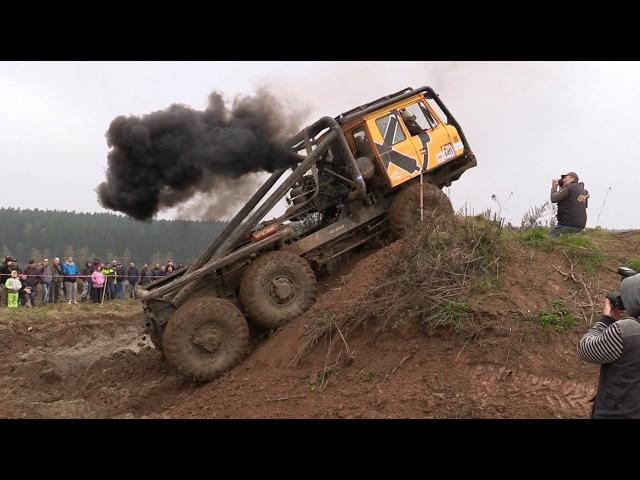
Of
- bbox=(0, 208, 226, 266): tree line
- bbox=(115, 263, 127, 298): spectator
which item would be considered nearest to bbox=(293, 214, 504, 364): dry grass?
bbox=(115, 263, 127, 298): spectator

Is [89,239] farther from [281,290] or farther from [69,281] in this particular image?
[281,290]

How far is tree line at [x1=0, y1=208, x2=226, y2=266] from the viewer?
69.8 metres

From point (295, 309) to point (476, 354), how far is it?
10.6 feet

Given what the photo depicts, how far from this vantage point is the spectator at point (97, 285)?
1723cm

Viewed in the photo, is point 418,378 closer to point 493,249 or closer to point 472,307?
point 472,307

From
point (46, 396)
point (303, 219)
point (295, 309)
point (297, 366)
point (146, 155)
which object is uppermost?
point (146, 155)

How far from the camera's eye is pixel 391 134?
948 centimetres

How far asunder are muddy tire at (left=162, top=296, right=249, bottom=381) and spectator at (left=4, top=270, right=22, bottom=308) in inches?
365

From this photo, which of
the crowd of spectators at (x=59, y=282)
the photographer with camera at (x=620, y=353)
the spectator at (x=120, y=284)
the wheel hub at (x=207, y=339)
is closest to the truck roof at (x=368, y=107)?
the wheel hub at (x=207, y=339)

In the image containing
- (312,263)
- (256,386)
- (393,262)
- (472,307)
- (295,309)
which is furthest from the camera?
(312,263)

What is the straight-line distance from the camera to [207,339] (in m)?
7.71

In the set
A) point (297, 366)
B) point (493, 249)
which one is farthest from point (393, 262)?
point (297, 366)

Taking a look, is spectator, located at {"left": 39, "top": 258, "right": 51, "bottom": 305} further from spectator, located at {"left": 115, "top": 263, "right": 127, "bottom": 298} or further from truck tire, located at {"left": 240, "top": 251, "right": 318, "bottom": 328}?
truck tire, located at {"left": 240, "top": 251, "right": 318, "bottom": 328}

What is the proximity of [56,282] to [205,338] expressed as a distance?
11143 mm
